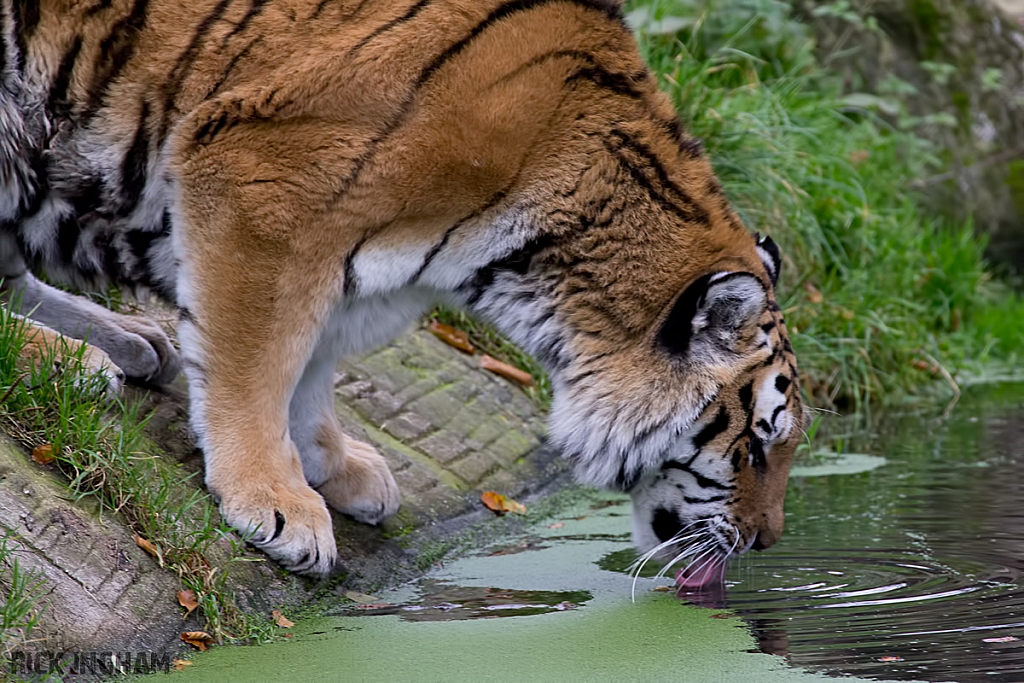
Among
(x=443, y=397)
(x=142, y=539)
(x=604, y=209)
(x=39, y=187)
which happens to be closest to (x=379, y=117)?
(x=604, y=209)

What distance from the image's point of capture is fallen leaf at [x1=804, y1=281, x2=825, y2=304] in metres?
7.52

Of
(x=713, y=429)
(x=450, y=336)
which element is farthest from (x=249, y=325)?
(x=450, y=336)

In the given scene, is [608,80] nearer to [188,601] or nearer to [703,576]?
[703,576]

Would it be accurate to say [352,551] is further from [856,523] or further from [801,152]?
[801,152]

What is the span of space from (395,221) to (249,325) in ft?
1.61

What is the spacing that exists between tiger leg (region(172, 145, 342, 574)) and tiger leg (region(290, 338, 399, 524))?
0.45 meters

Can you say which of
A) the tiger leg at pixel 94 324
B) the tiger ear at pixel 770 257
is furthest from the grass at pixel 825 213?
the tiger leg at pixel 94 324

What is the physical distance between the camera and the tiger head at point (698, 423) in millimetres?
4047

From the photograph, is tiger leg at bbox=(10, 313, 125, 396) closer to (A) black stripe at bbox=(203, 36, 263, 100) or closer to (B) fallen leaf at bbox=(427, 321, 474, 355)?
(A) black stripe at bbox=(203, 36, 263, 100)

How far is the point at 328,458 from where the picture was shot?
4.44 m

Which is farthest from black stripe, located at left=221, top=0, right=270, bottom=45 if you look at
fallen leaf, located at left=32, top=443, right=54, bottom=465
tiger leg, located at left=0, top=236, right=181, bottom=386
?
fallen leaf, located at left=32, top=443, right=54, bottom=465

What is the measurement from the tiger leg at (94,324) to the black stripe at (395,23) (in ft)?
3.89

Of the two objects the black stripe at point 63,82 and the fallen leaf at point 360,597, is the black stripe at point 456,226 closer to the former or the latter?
the fallen leaf at point 360,597

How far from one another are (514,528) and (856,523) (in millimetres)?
1207
